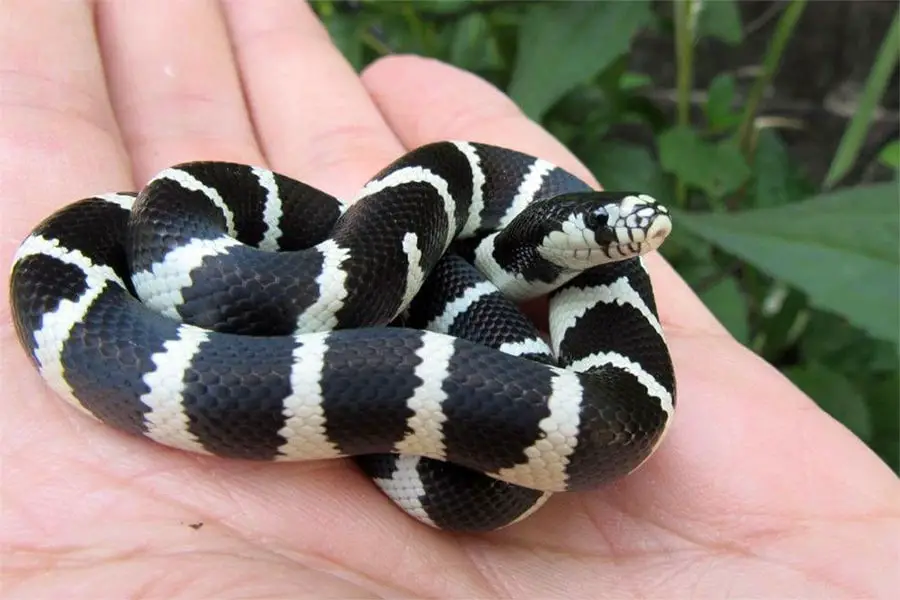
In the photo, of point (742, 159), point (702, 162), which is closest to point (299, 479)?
point (702, 162)

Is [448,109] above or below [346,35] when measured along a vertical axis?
below

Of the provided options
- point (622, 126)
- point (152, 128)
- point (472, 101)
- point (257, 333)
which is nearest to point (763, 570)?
point (257, 333)

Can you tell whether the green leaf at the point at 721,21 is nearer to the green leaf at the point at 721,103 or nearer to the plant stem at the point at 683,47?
the plant stem at the point at 683,47

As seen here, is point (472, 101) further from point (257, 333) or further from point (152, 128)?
point (257, 333)

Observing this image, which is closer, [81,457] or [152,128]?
[81,457]

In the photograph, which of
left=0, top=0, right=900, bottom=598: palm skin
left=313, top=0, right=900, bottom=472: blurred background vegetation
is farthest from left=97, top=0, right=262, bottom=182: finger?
left=313, top=0, right=900, bottom=472: blurred background vegetation

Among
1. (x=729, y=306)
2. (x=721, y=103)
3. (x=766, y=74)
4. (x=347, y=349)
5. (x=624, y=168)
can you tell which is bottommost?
(x=729, y=306)

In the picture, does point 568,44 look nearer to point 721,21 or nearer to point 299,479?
point 721,21

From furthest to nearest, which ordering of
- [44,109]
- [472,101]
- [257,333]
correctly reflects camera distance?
[472,101] → [44,109] → [257,333]
